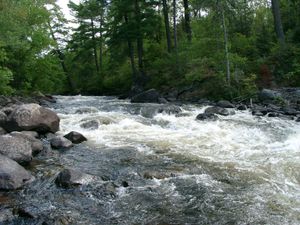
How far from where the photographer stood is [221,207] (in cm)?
665

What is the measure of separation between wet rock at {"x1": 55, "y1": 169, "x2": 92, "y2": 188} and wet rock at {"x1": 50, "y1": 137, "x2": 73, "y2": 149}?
3.39 metres

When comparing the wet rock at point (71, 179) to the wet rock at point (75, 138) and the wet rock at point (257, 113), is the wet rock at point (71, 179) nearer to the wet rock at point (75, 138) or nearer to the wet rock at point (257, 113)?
the wet rock at point (75, 138)

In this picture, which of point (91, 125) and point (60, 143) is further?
point (91, 125)

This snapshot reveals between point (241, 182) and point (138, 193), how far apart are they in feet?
7.43

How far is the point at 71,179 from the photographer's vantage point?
26.0 feet

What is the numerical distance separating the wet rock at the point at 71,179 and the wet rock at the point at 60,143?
3386 mm

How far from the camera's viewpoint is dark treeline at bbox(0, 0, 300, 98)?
2025 cm

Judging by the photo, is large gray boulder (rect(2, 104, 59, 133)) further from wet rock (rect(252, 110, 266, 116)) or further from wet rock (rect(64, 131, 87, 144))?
wet rock (rect(252, 110, 266, 116))

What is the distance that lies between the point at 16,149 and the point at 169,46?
66.8ft

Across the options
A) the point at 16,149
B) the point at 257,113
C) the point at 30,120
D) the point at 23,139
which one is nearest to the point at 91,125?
the point at 30,120

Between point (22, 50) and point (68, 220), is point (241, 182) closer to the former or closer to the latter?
point (68, 220)

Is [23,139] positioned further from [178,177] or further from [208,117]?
[208,117]

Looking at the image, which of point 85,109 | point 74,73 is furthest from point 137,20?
point 74,73

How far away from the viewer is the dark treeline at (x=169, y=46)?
20250mm
